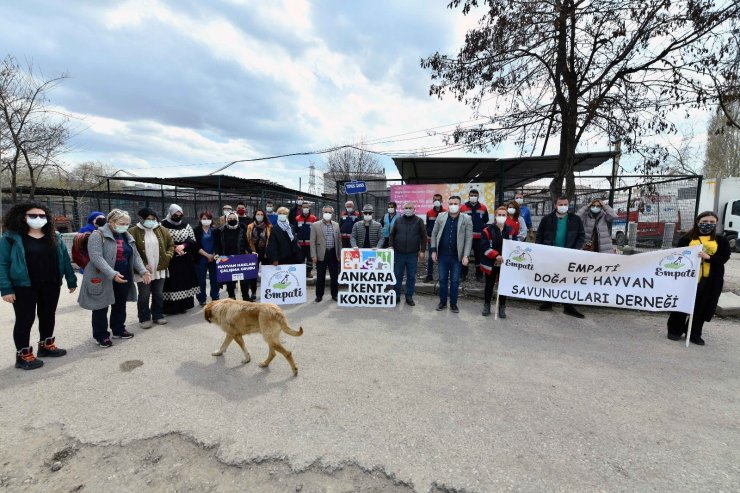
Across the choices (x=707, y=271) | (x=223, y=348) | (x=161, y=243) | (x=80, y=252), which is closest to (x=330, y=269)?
(x=223, y=348)

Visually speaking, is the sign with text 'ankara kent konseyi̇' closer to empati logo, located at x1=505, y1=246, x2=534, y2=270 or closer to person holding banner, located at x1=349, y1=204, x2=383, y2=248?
person holding banner, located at x1=349, y1=204, x2=383, y2=248

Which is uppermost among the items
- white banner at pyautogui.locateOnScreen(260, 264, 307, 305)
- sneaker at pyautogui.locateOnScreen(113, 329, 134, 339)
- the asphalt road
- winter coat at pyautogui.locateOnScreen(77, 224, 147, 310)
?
winter coat at pyautogui.locateOnScreen(77, 224, 147, 310)

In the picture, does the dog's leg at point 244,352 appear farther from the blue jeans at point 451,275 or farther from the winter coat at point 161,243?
the blue jeans at point 451,275

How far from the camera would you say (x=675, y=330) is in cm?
466

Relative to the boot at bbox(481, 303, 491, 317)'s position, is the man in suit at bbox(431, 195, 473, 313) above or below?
above

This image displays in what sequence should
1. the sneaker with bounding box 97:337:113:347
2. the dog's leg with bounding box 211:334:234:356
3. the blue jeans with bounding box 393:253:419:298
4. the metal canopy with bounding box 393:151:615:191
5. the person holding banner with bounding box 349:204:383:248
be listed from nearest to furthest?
the dog's leg with bounding box 211:334:234:356, the sneaker with bounding box 97:337:113:347, the blue jeans with bounding box 393:253:419:298, the person holding banner with bounding box 349:204:383:248, the metal canopy with bounding box 393:151:615:191

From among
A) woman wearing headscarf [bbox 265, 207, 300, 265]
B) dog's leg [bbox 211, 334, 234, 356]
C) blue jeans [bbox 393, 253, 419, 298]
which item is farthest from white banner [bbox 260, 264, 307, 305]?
dog's leg [bbox 211, 334, 234, 356]

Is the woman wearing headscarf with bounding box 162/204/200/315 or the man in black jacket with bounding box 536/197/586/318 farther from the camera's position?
the man in black jacket with bounding box 536/197/586/318

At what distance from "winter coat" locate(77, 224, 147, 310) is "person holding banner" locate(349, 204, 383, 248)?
13.1ft

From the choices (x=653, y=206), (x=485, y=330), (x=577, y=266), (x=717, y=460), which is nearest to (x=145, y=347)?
(x=485, y=330)

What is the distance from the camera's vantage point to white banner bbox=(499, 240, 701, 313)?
15.3 ft

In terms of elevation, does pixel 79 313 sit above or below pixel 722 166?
below

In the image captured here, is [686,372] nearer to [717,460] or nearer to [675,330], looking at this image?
[675,330]

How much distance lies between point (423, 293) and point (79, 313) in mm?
6304
